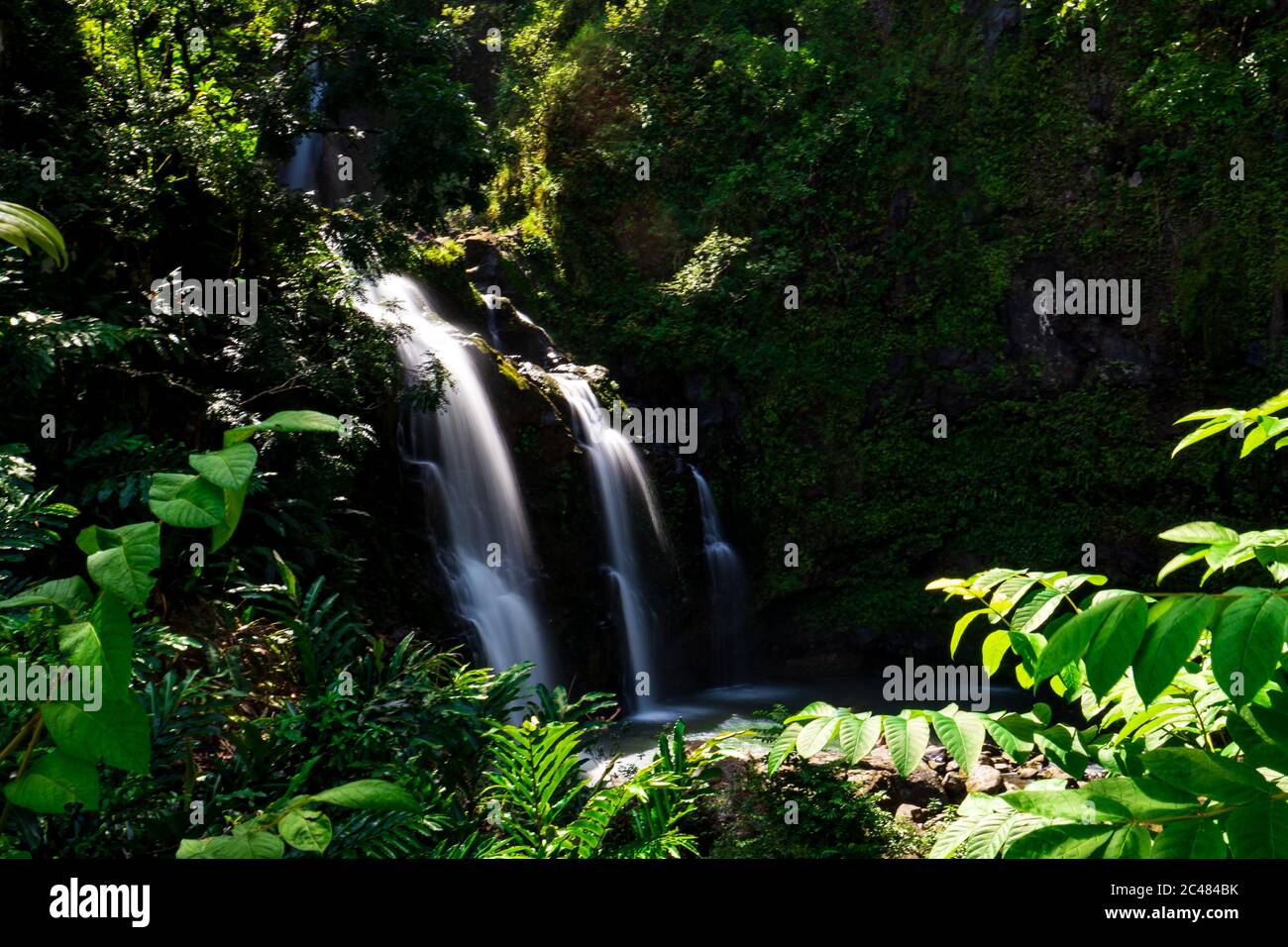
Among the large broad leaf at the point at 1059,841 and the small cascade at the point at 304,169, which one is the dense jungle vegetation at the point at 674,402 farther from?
the small cascade at the point at 304,169

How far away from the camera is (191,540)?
6.25 m

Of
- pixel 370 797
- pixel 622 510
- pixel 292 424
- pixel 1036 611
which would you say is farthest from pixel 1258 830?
pixel 622 510

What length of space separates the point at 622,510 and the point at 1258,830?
36.6ft

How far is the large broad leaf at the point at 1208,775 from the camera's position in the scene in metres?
1.39

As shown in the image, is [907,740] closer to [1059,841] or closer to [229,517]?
[1059,841]

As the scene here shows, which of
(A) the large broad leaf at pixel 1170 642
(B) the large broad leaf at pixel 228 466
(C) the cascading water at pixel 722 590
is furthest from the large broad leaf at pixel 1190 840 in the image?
(C) the cascading water at pixel 722 590

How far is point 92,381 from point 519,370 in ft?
19.6

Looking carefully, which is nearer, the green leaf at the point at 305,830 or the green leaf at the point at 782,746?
the green leaf at the point at 305,830

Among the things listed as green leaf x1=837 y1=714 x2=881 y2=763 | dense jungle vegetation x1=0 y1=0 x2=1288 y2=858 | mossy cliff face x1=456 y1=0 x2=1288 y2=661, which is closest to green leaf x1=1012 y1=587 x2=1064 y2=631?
dense jungle vegetation x1=0 y1=0 x2=1288 y2=858

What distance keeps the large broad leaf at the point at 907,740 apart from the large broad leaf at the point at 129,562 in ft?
3.91

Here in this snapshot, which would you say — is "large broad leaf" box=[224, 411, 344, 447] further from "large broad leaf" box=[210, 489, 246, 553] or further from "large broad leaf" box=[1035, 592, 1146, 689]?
"large broad leaf" box=[1035, 592, 1146, 689]

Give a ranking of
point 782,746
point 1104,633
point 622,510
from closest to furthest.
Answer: point 1104,633, point 782,746, point 622,510

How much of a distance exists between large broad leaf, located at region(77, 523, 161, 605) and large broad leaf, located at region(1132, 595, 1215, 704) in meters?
1.41

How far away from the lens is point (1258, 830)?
53.2 inches
